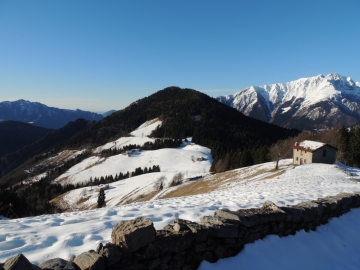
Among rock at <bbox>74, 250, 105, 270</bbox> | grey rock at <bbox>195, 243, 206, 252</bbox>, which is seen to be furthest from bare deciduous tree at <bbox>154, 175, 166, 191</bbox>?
rock at <bbox>74, 250, 105, 270</bbox>

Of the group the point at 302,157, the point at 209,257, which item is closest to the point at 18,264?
the point at 209,257

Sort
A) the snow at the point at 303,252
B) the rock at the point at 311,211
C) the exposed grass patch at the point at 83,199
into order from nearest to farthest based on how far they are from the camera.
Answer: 1. the snow at the point at 303,252
2. the rock at the point at 311,211
3. the exposed grass patch at the point at 83,199

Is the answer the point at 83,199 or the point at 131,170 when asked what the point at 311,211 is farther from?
the point at 131,170

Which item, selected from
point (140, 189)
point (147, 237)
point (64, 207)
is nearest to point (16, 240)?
point (147, 237)

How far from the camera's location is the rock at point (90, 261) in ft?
14.0

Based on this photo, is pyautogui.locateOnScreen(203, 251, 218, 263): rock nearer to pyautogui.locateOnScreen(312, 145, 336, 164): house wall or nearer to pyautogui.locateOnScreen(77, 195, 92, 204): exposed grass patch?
pyautogui.locateOnScreen(312, 145, 336, 164): house wall

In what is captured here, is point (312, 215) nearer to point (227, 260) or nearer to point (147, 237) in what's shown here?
point (227, 260)

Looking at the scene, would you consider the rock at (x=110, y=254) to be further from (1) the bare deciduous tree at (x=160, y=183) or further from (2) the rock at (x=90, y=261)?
(1) the bare deciduous tree at (x=160, y=183)

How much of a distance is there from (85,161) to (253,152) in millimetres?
140046

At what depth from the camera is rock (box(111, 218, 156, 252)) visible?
4742 mm

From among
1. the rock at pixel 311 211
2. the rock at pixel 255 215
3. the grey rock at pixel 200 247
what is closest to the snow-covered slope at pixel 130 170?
the rock at pixel 311 211

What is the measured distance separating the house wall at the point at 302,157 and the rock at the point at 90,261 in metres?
57.4

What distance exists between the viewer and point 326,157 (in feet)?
175

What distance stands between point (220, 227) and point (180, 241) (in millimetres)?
1264
